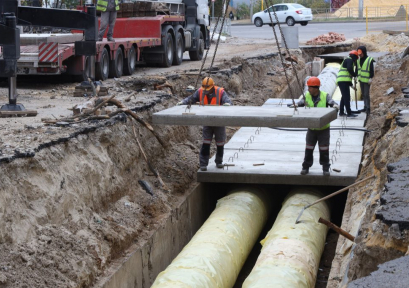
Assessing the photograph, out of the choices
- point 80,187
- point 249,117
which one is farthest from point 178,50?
point 80,187

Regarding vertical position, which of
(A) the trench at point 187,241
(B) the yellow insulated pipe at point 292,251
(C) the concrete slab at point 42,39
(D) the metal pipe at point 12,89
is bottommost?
(A) the trench at point 187,241

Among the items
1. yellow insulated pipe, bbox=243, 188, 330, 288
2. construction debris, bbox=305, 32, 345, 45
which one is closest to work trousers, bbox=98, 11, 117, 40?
yellow insulated pipe, bbox=243, 188, 330, 288

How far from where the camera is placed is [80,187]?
7844mm

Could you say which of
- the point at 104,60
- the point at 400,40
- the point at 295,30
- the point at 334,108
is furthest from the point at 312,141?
the point at 400,40

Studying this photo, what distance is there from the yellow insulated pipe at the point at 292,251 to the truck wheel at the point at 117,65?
719 centimetres

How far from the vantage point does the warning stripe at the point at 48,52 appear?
1280 centimetres

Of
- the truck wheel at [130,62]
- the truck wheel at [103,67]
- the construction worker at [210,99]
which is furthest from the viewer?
the truck wheel at [130,62]

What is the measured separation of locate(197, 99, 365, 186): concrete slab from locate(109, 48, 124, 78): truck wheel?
383 centimetres

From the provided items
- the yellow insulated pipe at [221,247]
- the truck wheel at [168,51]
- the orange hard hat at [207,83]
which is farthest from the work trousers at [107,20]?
the yellow insulated pipe at [221,247]

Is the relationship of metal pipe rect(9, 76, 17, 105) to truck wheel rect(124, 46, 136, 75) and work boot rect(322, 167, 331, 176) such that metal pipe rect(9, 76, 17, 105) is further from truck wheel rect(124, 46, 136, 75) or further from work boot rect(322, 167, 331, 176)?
truck wheel rect(124, 46, 136, 75)

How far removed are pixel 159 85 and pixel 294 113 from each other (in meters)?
5.35

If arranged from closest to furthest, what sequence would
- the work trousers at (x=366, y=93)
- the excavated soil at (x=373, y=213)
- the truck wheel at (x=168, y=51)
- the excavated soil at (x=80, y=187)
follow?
the excavated soil at (x=373, y=213), the excavated soil at (x=80, y=187), the work trousers at (x=366, y=93), the truck wheel at (x=168, y=51)

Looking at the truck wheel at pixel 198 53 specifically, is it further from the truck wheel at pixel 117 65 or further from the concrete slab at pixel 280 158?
the concrete slab at pixel 280 158

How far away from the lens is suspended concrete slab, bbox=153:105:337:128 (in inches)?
329
